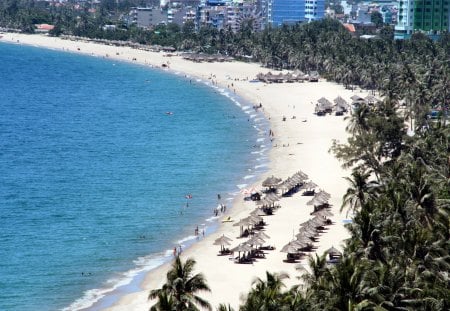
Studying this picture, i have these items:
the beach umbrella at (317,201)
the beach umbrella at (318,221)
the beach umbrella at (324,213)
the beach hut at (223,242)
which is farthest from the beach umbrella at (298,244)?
the beach umbrella at (317,201)

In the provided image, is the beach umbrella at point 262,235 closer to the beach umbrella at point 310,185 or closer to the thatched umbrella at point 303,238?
the thatched umbrella at point 303,238

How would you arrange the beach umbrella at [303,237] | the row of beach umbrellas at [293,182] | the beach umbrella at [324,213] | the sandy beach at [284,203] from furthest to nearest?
the row of beach umbrellas at [293,182] < the beach umbrella at [324,213] < the beach umbrella at [303,237] < the sandy beach at [284,203]

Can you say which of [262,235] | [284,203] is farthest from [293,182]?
[262,235]

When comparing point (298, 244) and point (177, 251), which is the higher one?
point (298, 244)

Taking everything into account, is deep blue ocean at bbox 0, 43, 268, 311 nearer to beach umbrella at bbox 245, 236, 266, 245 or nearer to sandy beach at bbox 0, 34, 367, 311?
sandy beach at bbox 0, 34, 367, 311

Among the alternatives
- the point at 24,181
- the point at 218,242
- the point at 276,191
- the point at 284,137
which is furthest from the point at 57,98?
the point at 218,242

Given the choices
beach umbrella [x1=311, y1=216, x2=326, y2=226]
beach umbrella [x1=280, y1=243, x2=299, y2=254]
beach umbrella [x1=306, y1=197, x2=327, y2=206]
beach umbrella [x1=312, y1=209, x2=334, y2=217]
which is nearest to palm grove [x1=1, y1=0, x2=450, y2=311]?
beach umbrella [x1=306, y1=197, x2=327, y2=206]

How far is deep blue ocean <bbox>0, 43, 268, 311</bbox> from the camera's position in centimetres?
7206

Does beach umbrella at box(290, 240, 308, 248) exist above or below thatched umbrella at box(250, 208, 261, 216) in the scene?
above

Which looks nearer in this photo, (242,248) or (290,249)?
(290,249)

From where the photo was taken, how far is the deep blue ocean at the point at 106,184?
2837 inches

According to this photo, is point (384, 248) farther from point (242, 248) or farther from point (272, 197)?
point (272, 197)

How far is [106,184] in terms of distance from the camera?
10362 centimetres

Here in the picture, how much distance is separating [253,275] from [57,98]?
12638cm
